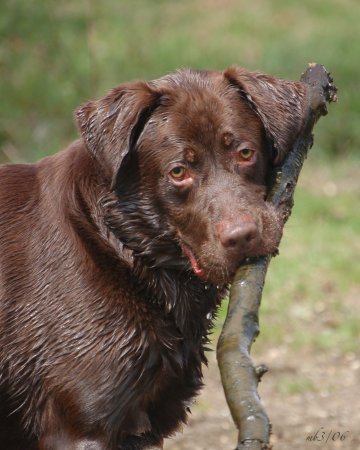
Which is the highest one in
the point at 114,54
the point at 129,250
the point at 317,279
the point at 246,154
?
the point at 246,154

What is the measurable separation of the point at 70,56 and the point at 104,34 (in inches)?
98.6

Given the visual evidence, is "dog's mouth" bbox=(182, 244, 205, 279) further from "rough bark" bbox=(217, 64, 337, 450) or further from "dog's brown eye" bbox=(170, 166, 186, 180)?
"dog's brown eye" bbox=(170, 166, 186, 180)

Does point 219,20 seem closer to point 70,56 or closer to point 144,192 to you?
point 70,56

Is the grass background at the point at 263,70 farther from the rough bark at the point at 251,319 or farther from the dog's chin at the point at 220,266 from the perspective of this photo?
the dog's chin at the point at 220,266

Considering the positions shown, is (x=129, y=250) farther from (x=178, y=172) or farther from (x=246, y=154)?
(x=246, y=154)

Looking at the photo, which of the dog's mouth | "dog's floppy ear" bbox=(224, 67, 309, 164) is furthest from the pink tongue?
"dog's floppy ear" bbox=(224, 67, 309, 164)

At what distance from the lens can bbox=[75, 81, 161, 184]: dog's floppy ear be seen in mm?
4297

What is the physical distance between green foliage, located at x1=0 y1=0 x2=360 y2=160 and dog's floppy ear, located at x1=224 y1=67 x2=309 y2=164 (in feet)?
20.9

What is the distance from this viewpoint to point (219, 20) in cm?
1662

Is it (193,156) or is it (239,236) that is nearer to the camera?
(239,236)

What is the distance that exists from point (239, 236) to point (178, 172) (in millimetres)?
427

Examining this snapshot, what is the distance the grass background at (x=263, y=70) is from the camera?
811cm

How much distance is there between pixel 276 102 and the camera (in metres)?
4.41

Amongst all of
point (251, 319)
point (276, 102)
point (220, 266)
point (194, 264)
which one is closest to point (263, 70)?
point (276, 102)
